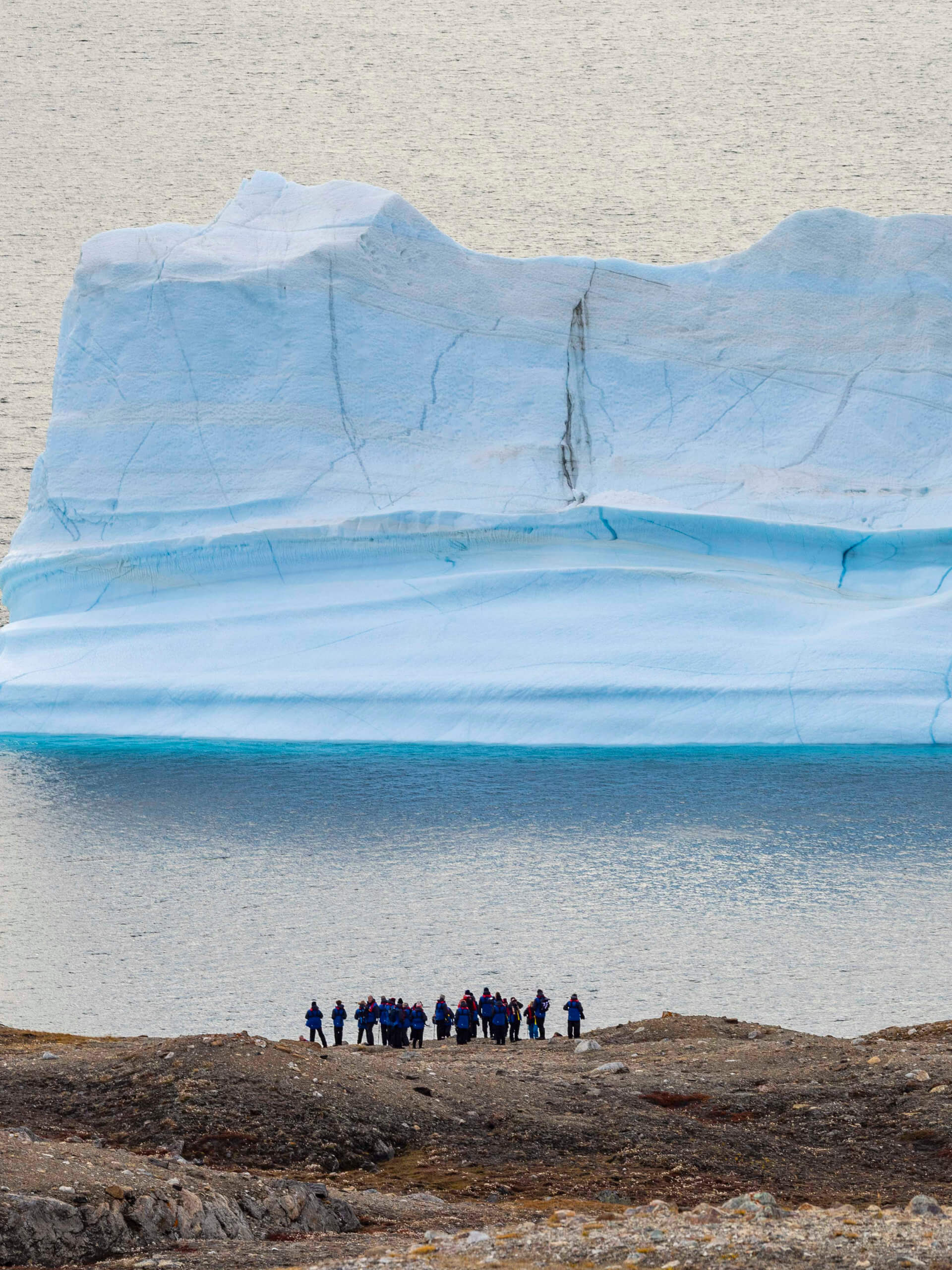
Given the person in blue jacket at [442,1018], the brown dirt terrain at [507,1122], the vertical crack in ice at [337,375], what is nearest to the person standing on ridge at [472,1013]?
the person in blue jacket at [442,1018]

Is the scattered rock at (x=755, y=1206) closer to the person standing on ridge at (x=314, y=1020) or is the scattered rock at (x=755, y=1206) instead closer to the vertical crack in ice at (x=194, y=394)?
the person standing on ridge at (x=314, y=1020)

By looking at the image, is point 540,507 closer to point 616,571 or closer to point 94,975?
point 616,571

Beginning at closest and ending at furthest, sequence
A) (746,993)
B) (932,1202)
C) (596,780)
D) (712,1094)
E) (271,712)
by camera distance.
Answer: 1. (932,1202)
2. (712,1094)
3. (746,993)
4. (596,780)
5. (271,712)

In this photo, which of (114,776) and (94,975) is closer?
(94,975)

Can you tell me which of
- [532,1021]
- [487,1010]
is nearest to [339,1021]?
[487,1010]

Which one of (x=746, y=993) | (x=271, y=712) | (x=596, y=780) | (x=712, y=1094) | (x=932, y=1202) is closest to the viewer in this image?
(x=932, y=1202)

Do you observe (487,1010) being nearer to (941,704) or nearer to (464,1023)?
(464,1023)

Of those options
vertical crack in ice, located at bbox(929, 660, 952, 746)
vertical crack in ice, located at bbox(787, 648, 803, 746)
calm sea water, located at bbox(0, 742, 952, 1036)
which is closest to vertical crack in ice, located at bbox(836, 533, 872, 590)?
vertical crack in ice, located at bbox(787, 648, 803, 746)

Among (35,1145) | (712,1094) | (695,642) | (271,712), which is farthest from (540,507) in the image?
(35,1145)
